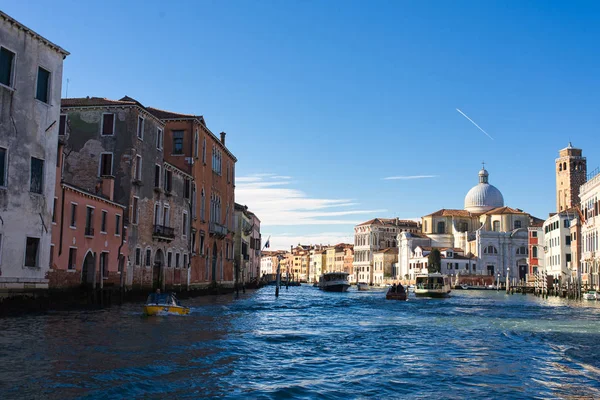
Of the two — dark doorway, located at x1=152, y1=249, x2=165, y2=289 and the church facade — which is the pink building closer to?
dark doorway, located at x1=152, y1=249, x2=165, y2=289

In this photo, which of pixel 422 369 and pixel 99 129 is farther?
pixel 99 129

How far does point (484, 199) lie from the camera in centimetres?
10081

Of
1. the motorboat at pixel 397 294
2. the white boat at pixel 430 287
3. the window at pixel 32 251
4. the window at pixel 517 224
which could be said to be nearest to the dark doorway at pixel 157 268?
the window at pixel 32 251

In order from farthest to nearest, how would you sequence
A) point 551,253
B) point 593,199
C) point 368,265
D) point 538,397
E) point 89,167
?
point 368,265 < point 551,253 < point 593,199 < point 89,167 < point 538,397

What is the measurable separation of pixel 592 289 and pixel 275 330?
104ft

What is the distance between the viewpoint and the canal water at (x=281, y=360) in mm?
9250

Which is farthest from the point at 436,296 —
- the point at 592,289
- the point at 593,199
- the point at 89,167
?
the point at 89,167

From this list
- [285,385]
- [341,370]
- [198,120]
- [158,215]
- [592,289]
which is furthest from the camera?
[592,289]

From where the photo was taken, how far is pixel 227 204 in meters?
46.8

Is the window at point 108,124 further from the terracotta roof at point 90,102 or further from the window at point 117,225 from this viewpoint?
the window at point 117,225

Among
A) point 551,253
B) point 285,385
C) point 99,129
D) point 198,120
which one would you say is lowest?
point 285,385

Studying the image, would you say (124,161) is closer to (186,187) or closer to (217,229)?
(186,187)

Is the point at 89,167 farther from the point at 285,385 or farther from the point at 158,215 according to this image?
the point at 285,385

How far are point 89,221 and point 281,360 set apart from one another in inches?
571
